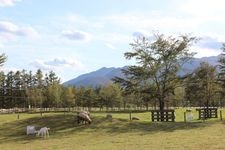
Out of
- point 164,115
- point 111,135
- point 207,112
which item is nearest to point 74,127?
point 111,135

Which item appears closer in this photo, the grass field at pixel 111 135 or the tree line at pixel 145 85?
the grass field at pixel 111 135

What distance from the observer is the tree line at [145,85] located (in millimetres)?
54531

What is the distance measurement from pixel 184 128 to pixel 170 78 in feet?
49.7

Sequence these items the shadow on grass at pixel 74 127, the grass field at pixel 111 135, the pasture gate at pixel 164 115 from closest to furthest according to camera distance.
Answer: the grass field at pixel 111 135 → the shadow on grass at pixel 74 127 → the pasture gate at pixel 164 115

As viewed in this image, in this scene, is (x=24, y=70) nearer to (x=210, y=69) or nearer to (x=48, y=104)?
(x=48, y=104)

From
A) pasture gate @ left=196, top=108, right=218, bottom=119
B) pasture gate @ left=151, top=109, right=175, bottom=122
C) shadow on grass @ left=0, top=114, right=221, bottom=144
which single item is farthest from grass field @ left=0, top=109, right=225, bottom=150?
pasture gate @ left=196, top=108, right=218, bottom=119

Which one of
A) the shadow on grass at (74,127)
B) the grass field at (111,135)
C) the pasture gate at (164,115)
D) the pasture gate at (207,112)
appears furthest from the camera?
the pasture gate at (207,112)

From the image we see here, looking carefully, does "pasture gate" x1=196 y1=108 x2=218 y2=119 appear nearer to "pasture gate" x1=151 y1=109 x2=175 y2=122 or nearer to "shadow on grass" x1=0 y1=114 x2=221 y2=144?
"pasture gate" x1=151 y1=109 x2=175 y2=122

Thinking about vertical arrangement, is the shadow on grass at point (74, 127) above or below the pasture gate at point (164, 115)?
below

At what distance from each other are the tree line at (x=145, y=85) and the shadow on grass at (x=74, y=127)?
12.6m

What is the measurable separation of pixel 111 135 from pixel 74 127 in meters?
5.85

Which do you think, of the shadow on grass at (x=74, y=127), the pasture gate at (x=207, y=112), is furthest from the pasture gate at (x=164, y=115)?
the pasture gate at (x=207, y=112)

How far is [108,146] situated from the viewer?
27734mm

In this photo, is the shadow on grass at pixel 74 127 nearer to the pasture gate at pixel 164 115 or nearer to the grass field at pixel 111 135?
the grass field at pixel 111 135
